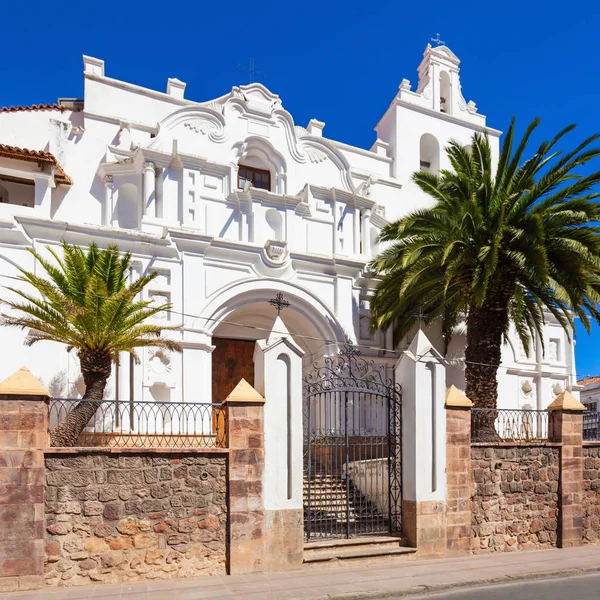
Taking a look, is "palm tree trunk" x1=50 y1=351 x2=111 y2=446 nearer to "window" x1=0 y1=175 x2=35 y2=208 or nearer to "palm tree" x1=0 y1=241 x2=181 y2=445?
"palm tree" x1=0 y1=241 x2=181 y2=445

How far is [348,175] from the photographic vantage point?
17906 millimetres

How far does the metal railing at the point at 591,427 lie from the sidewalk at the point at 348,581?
3.10m

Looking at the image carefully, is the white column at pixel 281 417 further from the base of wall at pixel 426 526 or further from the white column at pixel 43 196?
the white column at pixel 43 196

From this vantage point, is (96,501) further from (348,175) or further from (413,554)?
(348,175)

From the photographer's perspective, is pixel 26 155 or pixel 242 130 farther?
pixel 242 130

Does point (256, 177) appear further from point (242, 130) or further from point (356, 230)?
point (356, 230)

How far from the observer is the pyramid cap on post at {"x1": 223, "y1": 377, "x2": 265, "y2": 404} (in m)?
9.93

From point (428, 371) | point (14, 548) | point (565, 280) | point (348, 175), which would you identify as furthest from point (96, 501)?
point (348, 175)

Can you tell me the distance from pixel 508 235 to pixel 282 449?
290 inches

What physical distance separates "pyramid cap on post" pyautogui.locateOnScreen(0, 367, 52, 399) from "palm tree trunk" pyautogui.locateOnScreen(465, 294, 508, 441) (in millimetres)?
9549

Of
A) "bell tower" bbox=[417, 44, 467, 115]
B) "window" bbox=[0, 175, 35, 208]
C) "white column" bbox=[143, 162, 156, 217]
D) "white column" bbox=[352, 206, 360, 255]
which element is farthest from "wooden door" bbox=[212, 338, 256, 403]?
"bell tower" bbox=[417, 44, 467, 115]

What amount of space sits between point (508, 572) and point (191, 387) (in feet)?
25.5

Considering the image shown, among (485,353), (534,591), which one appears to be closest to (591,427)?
(485,353)

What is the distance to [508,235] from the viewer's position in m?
13.8
